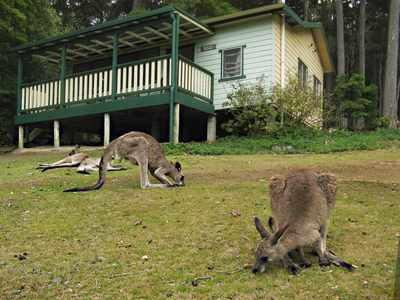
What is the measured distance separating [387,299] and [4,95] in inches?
941

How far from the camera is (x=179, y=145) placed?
Result: 57.0 feet

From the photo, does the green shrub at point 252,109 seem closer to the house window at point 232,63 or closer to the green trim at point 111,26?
the house window at point 232,63

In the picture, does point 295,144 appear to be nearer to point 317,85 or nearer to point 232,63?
point 232,63

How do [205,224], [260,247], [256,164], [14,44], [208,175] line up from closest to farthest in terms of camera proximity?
1. [260,247]
2. [205,224]
3. [208,175]
4. [256,164]
5. [14,44]

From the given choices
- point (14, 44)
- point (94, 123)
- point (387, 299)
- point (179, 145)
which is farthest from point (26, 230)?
point (14, 44)

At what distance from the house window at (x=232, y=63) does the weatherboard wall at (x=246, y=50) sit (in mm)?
155

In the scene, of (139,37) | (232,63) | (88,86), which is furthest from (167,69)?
(88,86)

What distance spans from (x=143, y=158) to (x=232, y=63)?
38.3 ft

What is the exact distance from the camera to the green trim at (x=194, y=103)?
18.7m

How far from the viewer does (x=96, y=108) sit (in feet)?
68.3

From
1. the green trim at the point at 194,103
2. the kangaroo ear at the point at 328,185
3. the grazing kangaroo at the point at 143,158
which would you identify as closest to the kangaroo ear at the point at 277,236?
the kangaroo ear at the point at 328,185

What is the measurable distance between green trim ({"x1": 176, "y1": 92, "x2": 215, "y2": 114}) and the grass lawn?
278 inches

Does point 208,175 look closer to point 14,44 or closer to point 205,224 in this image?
point 205,224

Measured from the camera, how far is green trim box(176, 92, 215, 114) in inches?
736
